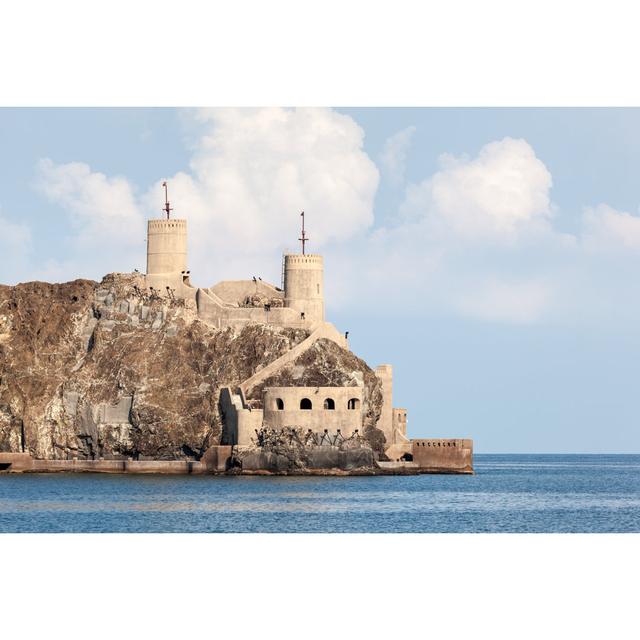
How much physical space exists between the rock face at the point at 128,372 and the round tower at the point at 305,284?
2.66m

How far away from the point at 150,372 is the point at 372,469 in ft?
57.1

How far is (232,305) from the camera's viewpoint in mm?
113625

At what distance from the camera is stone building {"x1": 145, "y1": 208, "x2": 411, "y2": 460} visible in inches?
4048

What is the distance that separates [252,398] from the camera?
351ft

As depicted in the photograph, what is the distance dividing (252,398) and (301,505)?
28.1 m

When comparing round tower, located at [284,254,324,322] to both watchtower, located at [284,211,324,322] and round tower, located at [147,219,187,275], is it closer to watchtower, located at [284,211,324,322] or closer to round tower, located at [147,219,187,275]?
watchtower, located at [284,211,324,322]

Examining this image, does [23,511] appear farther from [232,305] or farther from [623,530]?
[232,305]

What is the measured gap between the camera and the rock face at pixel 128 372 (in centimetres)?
10900

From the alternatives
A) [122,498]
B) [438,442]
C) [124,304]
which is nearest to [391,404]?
[438,442]

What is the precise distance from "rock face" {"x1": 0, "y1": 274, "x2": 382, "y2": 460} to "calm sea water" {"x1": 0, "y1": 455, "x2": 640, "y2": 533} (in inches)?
211

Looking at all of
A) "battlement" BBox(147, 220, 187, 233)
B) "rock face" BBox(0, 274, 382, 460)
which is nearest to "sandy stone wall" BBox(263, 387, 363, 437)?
"rock face" BBox(0, 274, 382, 460)

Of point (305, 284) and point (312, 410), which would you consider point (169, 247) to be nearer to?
point (305, 284)

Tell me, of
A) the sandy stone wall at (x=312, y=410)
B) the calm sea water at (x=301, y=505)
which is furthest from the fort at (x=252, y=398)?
the calm sea water at (x=301, y=505)

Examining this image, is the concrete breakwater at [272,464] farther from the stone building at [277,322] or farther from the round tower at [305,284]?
the round tower at [305,284]
